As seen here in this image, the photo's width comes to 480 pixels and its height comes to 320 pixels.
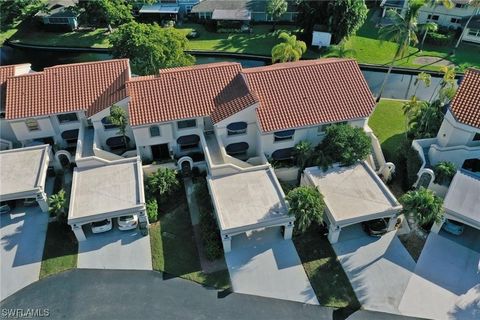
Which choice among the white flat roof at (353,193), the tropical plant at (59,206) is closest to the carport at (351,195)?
the white flat roof at (353,193)

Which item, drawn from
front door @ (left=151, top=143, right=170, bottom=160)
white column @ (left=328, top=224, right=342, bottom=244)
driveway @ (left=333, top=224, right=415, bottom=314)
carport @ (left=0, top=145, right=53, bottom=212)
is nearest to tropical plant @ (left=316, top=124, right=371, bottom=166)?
driveway @ (left=333, top=224, right=415, bottom=314)

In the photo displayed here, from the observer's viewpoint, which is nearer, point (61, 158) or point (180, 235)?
point (180, 235)

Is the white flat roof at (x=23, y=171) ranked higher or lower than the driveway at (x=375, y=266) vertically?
higher

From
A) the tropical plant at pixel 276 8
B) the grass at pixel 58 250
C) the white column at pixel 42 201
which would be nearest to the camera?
the grass at pixel 58 250

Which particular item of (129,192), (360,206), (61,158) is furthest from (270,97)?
(61,158)

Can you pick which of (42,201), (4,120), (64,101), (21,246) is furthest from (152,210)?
(4,120)

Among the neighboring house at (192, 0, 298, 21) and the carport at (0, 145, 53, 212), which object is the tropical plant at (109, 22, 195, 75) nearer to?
the carport at (0, 145, 53, 212)

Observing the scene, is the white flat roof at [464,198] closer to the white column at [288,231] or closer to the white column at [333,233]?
the white column at [333,233]

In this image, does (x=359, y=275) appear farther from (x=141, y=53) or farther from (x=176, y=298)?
(x=141, y=53)
